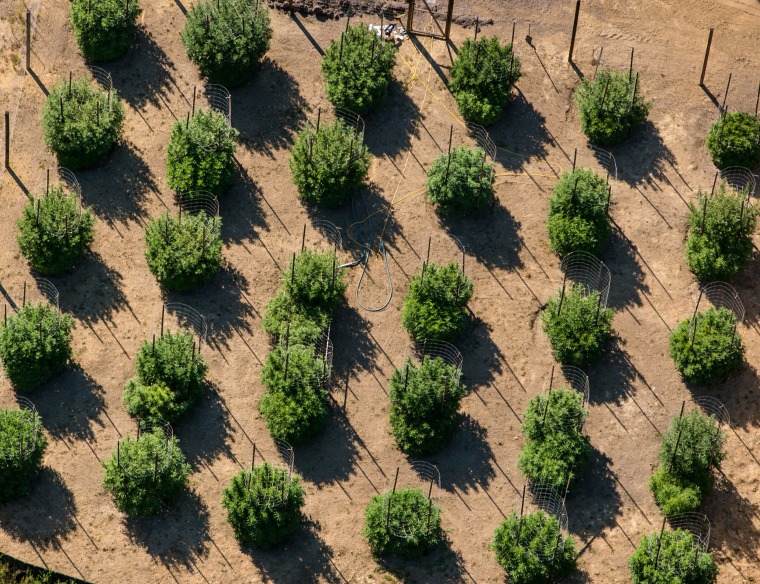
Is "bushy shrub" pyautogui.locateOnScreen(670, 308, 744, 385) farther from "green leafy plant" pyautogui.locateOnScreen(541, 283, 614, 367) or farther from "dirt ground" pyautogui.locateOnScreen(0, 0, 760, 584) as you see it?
"green leafy plant" pyautogui.locateOnScreen(541, 283, 614, 367)

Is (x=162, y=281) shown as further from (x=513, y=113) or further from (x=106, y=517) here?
(x=513, y=113)

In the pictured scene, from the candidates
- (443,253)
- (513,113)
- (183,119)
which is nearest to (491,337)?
(443,253)

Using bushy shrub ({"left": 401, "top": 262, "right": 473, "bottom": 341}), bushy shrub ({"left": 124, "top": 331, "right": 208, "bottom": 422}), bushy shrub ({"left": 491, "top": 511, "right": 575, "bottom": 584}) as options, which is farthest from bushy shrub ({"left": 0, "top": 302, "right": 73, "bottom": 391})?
bushy shrub ({"left": 491, "top": 511, "right": 575, "bottom": 584})

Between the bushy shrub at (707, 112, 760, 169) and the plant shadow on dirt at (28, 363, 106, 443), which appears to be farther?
the bushy shrub at (707, 112, 760, 169)

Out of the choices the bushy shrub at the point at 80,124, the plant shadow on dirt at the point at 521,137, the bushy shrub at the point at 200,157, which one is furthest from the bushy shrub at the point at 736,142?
the bushy shrub at the point at 80,124

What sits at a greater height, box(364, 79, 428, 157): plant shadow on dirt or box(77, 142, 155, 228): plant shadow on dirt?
box(364, 79, 428, 157): plant shadow on dirt

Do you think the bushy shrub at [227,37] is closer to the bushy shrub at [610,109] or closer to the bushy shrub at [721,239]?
the bushy shrub at [610,109]
